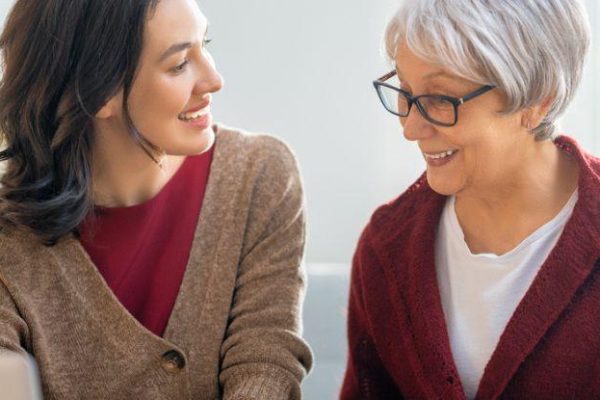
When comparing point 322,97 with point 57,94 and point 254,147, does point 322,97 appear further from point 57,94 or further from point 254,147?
point 57,94

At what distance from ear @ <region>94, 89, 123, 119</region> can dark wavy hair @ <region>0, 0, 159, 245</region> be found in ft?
0.04

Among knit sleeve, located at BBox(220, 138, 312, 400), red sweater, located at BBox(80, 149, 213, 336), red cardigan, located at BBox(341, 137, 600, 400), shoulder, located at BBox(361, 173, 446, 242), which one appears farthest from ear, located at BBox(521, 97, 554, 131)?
red sweater, located at BBox(80, 149, 213, 336)

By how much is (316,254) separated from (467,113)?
1138mm

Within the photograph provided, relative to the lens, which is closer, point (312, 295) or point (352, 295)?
point (352, 295)

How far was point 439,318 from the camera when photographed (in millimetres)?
1562

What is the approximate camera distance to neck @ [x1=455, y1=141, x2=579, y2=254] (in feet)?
4.92

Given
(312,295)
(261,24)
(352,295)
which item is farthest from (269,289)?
(261,24)

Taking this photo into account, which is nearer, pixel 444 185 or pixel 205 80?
pixel 444 185

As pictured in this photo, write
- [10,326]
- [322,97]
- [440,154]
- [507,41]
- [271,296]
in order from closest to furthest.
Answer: [507,41]
[440,154]
[10,326]
[271,296]
[322,97]

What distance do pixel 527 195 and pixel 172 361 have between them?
0.69 meters

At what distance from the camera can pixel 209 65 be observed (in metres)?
1.69

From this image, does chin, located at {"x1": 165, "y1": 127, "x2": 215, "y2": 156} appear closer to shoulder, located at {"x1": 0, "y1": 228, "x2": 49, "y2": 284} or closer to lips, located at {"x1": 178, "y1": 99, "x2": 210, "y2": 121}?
lips, located at {"x1": 178, "y1": 99, "x2": 210, "y2": 121}

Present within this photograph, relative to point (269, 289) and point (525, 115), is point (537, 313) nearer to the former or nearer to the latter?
point (525, 115)

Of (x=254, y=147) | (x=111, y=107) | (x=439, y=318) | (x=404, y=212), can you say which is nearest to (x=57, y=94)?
(x=111, y=107)
